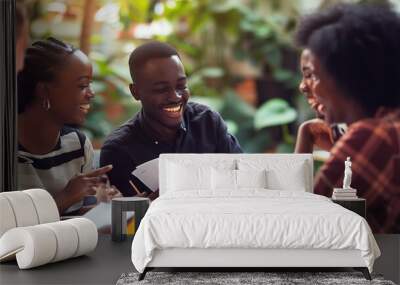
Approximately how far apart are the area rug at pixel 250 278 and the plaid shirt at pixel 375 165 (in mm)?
1972

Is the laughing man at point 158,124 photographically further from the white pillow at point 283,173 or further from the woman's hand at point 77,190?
the white pillow at point 283,173

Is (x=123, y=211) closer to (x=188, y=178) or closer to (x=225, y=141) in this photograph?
(x=188, y=178)

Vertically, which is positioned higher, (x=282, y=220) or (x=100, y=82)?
(x=100, y=82)

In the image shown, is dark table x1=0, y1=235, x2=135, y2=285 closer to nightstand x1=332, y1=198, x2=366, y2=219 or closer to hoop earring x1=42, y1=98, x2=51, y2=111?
hoop earring x1=42, y1=98, x2=51, y2=111

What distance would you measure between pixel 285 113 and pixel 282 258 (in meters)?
2.49

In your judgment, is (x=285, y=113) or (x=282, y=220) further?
(x=285, y=113)

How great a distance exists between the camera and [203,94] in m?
7.15

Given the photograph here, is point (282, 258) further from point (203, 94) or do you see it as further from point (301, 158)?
point (203, 94)

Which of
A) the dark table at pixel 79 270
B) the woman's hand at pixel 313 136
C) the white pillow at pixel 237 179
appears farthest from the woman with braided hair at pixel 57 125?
the woman's hand at pixel 313 136

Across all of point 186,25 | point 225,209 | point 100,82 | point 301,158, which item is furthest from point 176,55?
point 225,209

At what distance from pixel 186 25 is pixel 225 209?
273cm

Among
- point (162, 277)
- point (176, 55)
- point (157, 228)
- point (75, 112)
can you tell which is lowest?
point (162, 277)

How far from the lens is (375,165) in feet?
23.0

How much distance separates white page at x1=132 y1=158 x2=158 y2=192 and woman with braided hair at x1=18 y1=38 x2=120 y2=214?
1.18 feet
